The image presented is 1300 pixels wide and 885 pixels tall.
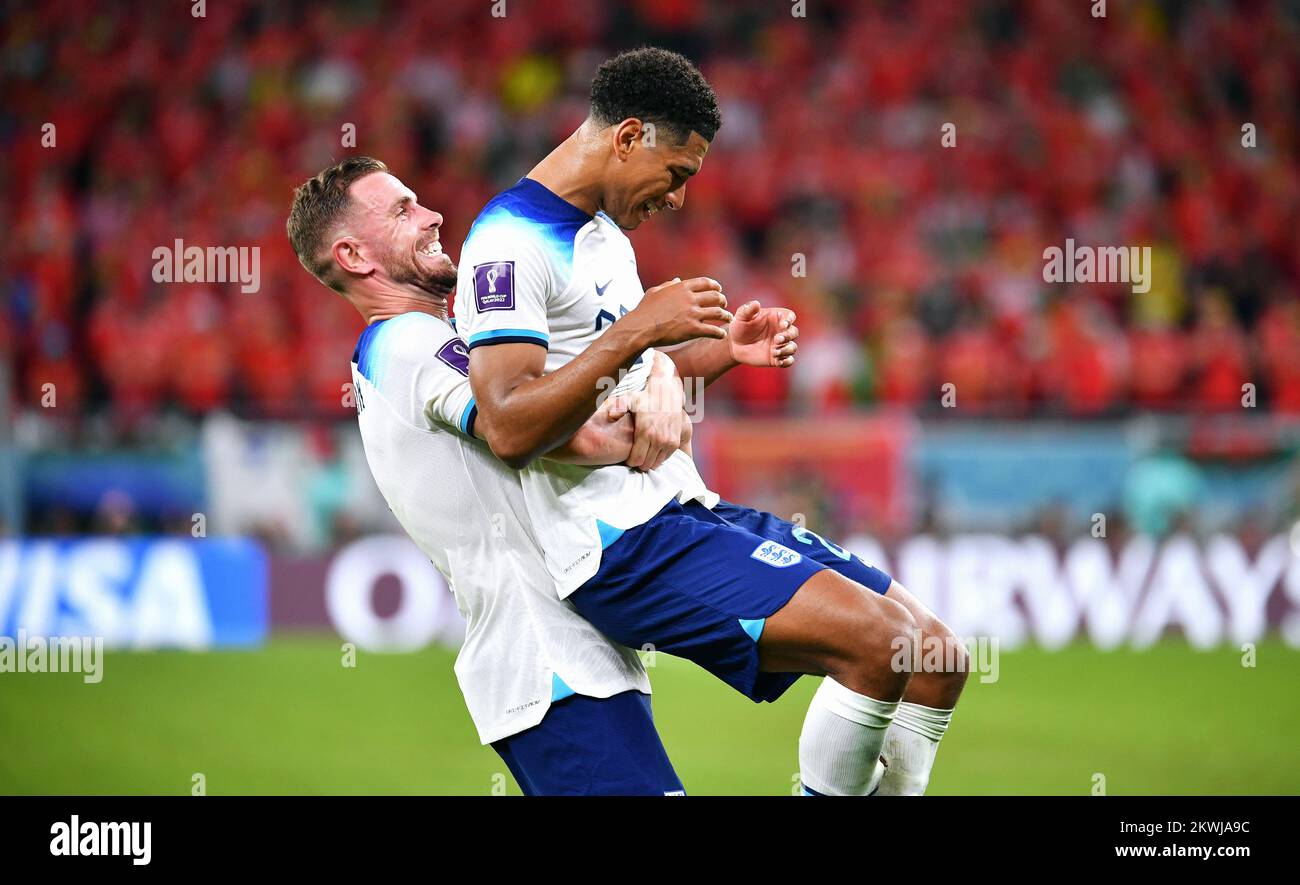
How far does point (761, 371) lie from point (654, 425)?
332 inches

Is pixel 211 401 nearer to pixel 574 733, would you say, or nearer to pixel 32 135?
pixel 32 135

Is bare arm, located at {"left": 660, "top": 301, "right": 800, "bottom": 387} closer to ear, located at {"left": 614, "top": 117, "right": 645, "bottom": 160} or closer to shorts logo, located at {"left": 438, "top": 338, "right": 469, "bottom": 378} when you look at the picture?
ear, located at {"left": 614, "top": 117, "right": 645, "bottom": 160}

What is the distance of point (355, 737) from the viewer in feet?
24.4

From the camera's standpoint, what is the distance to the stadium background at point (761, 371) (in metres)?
8.04

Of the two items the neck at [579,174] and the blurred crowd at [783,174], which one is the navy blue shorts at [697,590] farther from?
the blurred crowd at [783,174]

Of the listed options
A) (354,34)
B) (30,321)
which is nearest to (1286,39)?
(354,34)

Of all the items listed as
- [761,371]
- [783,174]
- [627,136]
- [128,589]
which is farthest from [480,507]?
[783,174]

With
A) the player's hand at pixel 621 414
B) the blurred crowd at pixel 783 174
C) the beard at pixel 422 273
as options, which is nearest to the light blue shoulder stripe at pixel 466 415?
the player's hand at pixel 621 414

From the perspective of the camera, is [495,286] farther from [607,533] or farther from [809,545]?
[809,545]

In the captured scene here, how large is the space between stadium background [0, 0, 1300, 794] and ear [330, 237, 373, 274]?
3013 mm

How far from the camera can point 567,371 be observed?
3.31 meters

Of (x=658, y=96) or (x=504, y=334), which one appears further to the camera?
(x=658, y=96)

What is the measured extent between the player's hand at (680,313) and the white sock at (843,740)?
973 millimetres

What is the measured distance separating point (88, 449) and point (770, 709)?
4.96 meters
